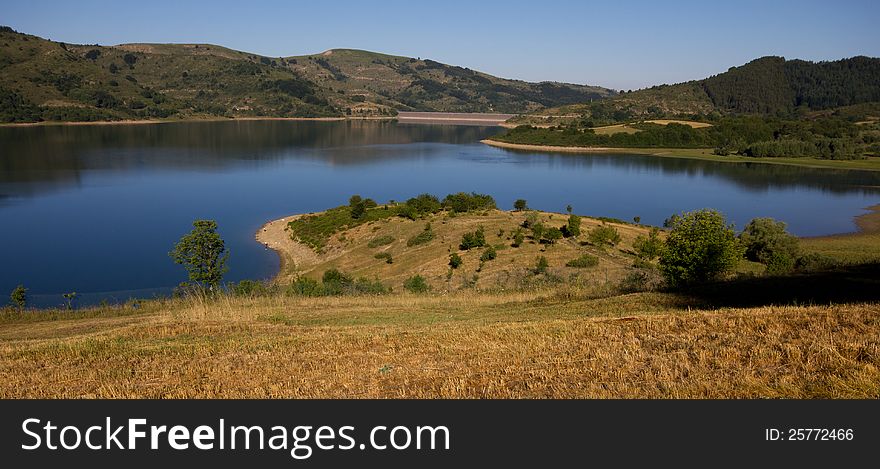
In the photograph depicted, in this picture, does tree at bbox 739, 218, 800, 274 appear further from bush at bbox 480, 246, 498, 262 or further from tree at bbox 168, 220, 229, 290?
tree at bbox 168, 220, 229, 290

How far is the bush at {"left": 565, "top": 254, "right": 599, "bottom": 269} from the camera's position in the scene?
106ft

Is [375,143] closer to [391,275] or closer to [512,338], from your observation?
[391,275]

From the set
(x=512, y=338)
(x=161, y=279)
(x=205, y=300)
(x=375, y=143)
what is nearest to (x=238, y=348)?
(x=512, y=338)

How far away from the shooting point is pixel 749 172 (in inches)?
4365

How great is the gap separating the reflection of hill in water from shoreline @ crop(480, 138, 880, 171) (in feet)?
15.4

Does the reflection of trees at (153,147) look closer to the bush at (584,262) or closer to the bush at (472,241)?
the bush at (472,241)

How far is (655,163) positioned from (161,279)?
110110 millimetres

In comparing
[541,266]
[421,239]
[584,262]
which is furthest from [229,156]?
[584,262]

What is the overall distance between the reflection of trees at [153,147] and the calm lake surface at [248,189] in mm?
501

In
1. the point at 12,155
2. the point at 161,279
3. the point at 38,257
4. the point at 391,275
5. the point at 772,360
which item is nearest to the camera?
the point at 772,360

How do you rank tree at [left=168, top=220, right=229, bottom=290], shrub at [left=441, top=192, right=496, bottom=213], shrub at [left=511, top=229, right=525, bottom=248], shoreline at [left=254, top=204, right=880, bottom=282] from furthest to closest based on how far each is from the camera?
shrub at [left=441, top=192, right=496, bottom=213] < shoreline at [left=254, top=204, right=880, bottom=282] < shrub at [left=511, top=229, right=525, bottom=248] < tree at [left=168, top=220, right=229, bottom=290]

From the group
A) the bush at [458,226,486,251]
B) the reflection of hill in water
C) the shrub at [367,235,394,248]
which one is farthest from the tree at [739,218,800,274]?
the reflection of hill in water

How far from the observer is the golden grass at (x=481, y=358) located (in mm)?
6520

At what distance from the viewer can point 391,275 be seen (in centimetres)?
3753
